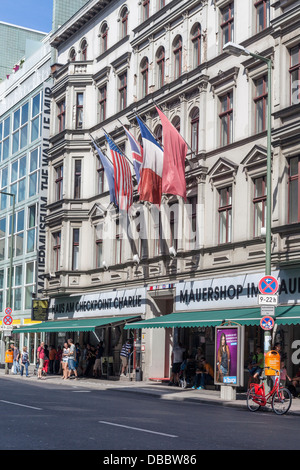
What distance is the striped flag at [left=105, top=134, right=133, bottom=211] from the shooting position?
32719 millimetres

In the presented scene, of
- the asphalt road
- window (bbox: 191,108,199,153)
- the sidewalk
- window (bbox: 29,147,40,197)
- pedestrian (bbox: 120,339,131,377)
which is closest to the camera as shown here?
the asphalt road

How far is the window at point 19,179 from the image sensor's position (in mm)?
52188

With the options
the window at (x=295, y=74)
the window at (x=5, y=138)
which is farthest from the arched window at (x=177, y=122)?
the window at (x=5, y=138)

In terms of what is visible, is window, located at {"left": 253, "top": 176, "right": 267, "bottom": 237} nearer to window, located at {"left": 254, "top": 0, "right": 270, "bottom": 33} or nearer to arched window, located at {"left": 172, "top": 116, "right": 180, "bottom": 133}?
window, located at {"left": 254, "top": 0, "right": 270, "bottom": 33}

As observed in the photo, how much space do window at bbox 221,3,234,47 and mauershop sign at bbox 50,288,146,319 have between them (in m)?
11.6

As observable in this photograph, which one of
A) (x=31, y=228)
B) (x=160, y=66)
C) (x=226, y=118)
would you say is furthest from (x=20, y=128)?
(x=226, y=118)

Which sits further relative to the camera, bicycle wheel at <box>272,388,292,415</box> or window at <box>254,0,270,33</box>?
window at <box>254,0,270,33</box>

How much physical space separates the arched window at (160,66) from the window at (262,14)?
23.5ft

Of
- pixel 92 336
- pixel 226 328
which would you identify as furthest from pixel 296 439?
pixel 92 336

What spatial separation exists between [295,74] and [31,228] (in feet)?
92.4

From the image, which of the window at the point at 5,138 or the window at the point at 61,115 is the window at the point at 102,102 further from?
the window at the point at 5,138

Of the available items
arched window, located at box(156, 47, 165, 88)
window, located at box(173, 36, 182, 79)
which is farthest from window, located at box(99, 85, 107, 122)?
window, located at box(173, 36, 182, 79)

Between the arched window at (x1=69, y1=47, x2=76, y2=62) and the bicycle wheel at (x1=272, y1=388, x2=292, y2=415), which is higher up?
the arched window at (x1=69, y1=47, x2=76, y2=62)
